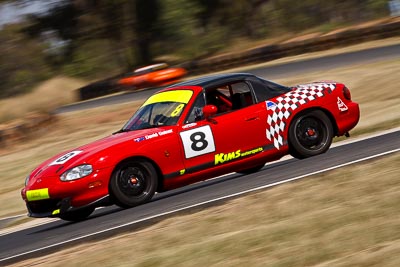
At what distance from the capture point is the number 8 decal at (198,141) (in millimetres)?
9508

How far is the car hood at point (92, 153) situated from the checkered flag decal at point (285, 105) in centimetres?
148

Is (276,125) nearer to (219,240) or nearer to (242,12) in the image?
(219,240)

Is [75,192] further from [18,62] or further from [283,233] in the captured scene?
[18,62]

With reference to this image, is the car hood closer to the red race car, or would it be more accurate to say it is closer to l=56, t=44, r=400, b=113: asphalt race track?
the red race car

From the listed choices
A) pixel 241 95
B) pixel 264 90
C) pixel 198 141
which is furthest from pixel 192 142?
pixel 264 90

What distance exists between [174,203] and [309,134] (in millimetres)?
2497

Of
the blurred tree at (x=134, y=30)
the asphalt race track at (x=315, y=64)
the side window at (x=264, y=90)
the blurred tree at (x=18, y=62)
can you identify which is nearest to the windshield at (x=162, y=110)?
the side window at (x=264, y=90)

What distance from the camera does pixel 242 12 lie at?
47.4m

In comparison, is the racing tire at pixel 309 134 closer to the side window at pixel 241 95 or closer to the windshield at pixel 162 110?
the side window at pixel 241 95

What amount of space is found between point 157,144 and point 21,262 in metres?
2.64

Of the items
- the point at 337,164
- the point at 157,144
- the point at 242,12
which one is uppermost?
the point at 242,12

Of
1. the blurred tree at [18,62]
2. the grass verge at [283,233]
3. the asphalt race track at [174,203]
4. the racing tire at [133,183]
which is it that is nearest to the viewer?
the grass verge at [283,233]

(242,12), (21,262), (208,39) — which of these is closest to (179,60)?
(208,39)

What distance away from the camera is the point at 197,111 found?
32.1ft
